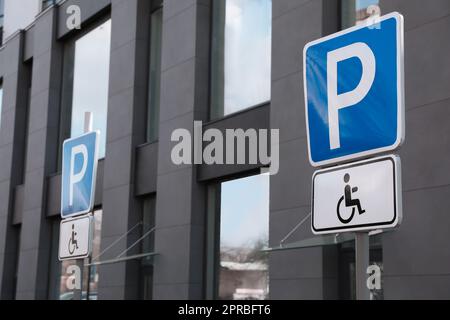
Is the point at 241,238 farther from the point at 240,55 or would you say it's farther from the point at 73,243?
the point at 73,243

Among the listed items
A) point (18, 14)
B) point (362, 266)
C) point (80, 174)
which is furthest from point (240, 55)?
point (18, 14)

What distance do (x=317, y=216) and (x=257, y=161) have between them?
924 centimetres

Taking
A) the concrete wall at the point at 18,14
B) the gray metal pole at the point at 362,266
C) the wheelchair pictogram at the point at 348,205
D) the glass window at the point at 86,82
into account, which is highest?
the concrete wall at the point at 18,14

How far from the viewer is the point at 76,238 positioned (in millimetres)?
8078

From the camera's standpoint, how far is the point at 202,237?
50.6 feet

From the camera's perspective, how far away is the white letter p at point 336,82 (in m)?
4.36

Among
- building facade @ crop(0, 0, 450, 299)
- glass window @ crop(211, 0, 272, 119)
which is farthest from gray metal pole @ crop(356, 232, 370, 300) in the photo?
glass window @ crop(211, 0, 272, 119)

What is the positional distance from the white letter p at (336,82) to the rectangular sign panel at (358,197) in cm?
23

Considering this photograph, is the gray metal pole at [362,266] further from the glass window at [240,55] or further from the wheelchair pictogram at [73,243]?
the glass window at [240,55]

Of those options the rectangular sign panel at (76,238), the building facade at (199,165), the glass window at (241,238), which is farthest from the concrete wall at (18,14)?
the rectangular sign panel at (76,238)

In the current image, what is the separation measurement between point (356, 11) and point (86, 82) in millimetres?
10970
